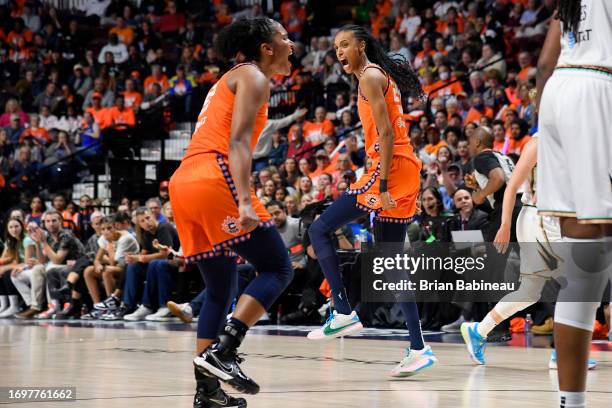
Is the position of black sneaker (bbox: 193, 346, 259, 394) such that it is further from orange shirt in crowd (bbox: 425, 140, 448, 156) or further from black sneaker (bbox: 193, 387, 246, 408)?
orange shirt in crowd (bbox: 425, 140, 448, 156)

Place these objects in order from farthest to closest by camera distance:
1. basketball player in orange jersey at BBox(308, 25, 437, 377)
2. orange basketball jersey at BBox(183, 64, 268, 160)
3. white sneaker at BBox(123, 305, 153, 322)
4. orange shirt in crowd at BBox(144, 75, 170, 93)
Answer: orange shirt in crowd at BBox(144, 75, 170, 93)
white sneaker at BBox(123, 305, 153, 322)
basketball player in orange jersey at BBox(308, 25, 437, 377)
orange basketball jersey at BBox(183, 64, 268, 160)

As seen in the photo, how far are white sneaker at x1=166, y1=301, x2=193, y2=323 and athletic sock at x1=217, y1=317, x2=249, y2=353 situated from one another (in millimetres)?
6646

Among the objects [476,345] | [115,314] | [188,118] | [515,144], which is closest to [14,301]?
[115,314]

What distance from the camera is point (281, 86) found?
17.0m

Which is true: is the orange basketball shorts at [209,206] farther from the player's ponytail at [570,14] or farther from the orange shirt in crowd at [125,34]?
the orange shirt in crowd at [125,34]

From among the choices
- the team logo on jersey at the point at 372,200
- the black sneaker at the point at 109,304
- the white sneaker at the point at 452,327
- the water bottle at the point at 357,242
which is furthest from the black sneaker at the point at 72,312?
the team logo on jersey at the point at 372,200

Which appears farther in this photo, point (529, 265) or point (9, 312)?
point (9, 312)

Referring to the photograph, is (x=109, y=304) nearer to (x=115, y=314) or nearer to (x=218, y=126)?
(x=115, y=314)

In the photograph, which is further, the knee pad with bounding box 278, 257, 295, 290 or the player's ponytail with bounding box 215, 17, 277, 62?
the player's ponytail with bounding box 215, 17, 277, 62

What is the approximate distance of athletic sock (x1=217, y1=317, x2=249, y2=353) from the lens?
418cm

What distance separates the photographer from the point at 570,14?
3209mm

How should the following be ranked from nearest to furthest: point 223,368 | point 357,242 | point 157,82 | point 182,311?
point 223,368
point 357,242
point 182,311
point 157,82

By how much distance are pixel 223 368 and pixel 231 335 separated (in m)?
0.17

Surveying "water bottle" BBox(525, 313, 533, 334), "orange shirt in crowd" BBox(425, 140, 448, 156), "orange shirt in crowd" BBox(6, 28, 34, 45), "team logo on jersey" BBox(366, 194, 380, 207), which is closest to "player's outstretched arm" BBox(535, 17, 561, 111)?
"team logo on jersey" BBox(366, 194, 380, 207)
